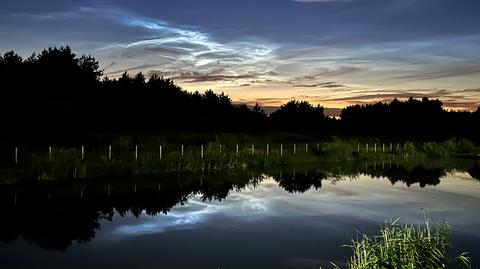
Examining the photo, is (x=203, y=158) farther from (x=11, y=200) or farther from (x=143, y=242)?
(x=143, y=242)

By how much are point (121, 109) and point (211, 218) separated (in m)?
43.4

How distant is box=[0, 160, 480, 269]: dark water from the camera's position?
11727mm

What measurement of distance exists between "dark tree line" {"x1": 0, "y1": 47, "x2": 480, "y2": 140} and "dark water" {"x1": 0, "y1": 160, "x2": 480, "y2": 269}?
1960 centimetres

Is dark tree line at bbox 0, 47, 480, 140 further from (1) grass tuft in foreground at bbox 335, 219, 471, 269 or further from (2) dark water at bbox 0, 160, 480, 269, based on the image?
(1) grass tuft in foreground at bbox 335, 219, 471, 269

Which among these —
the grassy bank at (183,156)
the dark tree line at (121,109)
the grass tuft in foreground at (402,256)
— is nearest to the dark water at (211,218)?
the grassy bank at (183,156)

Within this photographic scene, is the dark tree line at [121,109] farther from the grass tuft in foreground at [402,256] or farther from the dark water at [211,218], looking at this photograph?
the grass tuft in foreground at [402,256]

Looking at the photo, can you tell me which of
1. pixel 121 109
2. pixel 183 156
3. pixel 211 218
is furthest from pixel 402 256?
pixel 121 109

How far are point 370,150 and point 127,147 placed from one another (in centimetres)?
2419

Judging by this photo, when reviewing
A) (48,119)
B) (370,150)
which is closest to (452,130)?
(370,150)

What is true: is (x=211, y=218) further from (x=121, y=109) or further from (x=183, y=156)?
(x=121, y=109)

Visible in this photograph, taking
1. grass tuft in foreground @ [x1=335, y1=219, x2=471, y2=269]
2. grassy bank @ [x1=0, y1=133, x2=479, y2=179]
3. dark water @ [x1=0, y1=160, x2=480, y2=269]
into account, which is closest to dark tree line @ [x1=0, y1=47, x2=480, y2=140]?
grassy bank @ [x1=0, y1=133, x2=479, y2=179]

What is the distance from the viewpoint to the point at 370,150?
46875 millimetres

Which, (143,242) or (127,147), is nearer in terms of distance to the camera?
(143,242)

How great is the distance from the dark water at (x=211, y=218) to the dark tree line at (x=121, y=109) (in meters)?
19.6
